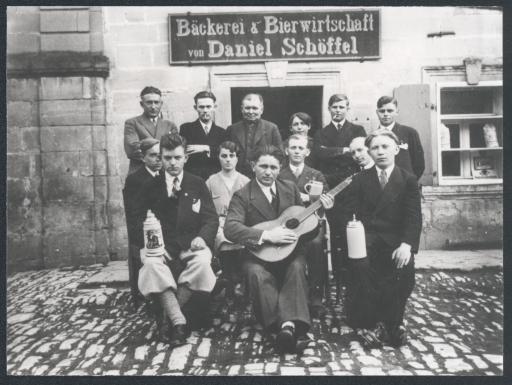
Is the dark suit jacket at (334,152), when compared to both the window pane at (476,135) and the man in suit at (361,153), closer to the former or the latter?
the man in suit at (361,153)

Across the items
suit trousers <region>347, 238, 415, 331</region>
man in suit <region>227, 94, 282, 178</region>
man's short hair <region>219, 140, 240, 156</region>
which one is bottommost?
suit trousers <region>347, 238, 415, 331</region>

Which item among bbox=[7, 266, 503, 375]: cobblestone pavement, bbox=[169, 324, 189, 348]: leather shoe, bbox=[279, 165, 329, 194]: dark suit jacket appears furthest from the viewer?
bbox=[279, 165, 329, 194]: dark suit jacket

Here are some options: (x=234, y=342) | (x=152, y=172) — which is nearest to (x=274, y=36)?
(x=152, y=172)

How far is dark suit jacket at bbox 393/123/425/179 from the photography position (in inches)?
195

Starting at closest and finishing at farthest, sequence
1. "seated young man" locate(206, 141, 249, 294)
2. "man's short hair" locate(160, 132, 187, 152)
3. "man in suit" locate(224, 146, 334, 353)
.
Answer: "man in suit" locate(224, 146, 334, 353)
"man's short hair" locate(160, 132, 187, 152)
"seated young man" locate(206, 141, 249, 294)

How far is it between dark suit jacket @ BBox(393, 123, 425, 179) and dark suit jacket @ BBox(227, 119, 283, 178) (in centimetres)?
120

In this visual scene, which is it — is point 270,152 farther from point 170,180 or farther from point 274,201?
point 170,180

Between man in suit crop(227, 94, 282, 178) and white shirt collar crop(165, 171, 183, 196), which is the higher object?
man in suit crop(227, 94, 282, 178)

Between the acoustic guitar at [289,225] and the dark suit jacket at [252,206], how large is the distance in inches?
2.4

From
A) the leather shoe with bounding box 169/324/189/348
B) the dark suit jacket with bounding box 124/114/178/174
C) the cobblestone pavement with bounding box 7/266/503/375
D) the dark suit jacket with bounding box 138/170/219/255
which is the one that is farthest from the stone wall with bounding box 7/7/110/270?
the leather shoe with bounding box 169/324/189/348

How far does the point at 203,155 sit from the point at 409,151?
82.6 inches

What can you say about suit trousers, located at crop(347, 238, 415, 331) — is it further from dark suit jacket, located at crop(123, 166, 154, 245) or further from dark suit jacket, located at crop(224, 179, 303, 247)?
dark suit jacket, located at crop(123, 166, 154, 245)

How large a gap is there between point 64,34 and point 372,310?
5.14 meters

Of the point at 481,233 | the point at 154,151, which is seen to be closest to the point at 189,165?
the point at 154,151
